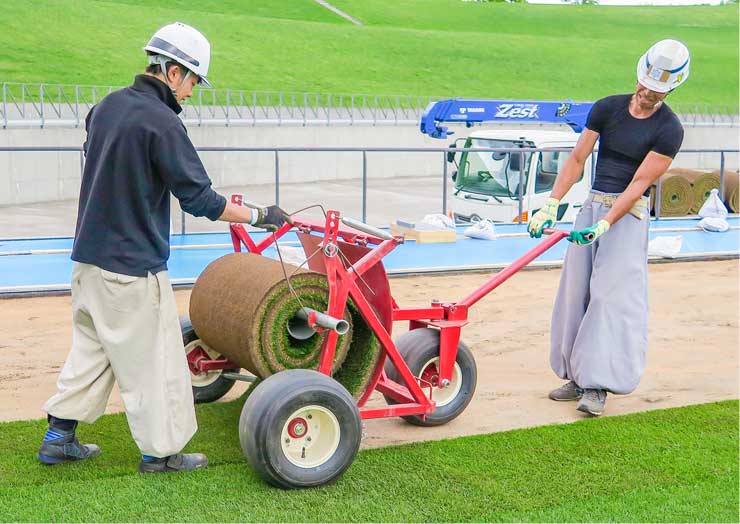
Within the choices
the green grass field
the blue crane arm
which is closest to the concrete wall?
the blue crane arm

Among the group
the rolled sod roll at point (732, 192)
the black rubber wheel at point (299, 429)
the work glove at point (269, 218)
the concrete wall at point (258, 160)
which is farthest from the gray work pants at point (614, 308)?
the rolled sod roll at point (732, 192)

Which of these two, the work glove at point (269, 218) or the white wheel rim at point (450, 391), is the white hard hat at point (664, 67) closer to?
the white wheel rim at point (450, 391)

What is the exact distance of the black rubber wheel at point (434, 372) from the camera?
18.2ft

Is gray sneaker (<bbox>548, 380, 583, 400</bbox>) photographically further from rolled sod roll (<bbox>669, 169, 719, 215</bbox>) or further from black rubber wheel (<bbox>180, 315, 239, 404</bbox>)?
rolled sod roll (<bbox>669, 169, 719, 215</bbox>)

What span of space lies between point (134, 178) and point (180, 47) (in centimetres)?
62

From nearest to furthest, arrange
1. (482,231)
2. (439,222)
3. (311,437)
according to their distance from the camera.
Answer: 1. (311,437)
2. (482,231)
3. (439,222)

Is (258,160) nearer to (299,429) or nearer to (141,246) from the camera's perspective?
(141,246)

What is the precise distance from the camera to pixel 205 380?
19.6ft

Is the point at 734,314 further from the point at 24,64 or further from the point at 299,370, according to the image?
the point at 24,64

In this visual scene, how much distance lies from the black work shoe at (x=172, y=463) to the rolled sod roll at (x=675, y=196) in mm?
12570

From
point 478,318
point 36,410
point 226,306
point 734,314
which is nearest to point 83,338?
point 226,306

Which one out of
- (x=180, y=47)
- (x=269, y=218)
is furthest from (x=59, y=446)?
(x=180, y=47)

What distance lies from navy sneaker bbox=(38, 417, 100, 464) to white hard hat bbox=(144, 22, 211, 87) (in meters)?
1.81

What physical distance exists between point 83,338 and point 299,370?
1.02m
